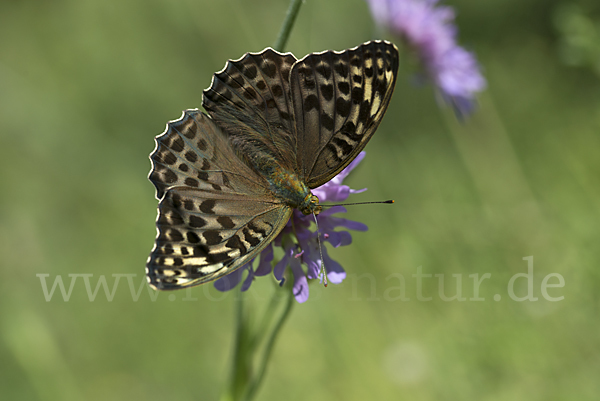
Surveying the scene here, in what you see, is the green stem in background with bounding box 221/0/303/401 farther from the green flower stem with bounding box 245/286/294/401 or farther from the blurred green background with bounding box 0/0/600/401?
the blurred green background with bounding box 0/0/600/401

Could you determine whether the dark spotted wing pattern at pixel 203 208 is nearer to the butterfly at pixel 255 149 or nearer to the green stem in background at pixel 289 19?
the butterfly at pixel 255 149

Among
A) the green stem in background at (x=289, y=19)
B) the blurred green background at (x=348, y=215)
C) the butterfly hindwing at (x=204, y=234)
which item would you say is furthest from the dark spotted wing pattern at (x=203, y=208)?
the blurred green background at (x=348, y=215)

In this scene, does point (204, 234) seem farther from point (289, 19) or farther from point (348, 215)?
point (348, 215)

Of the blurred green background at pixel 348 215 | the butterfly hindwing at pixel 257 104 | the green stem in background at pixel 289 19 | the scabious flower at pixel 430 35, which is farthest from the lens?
the scabious flower at pixel 430 35

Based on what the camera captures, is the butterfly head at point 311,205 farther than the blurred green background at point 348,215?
No

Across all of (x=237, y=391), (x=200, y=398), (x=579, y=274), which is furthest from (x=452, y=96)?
(x=200, y=398)

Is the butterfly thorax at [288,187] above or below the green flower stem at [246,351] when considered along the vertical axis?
above

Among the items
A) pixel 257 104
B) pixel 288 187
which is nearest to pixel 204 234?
pixel 288 187
